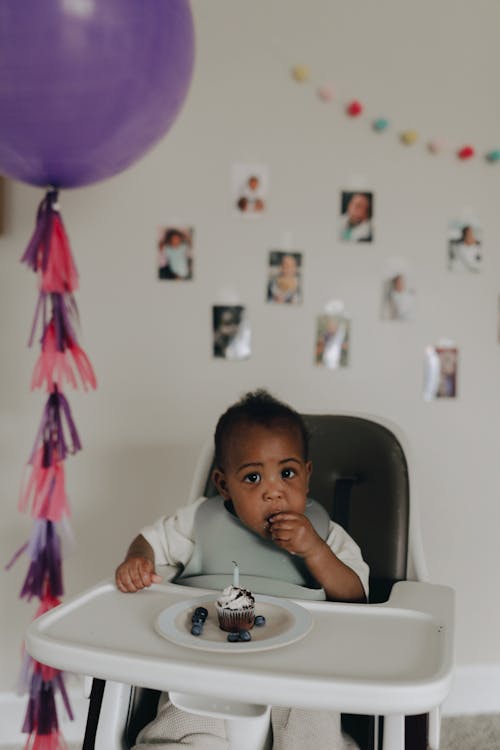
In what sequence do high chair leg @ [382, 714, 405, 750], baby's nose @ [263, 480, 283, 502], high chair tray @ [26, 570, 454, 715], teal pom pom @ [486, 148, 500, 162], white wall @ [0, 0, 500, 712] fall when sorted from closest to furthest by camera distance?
1. high chair tray @ [26, 570, 454, 715]
2. high chair leg @ [382, 714, 405, 750]
3. baby's nose @ [263, 480, 283, 502]
4. white wall @ [0, 0, 500, 712]
5. teal pom pom @ [486, 148, 500, 162]

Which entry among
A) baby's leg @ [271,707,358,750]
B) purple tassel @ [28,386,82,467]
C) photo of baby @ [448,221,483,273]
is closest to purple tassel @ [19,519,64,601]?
purple tassel @ [28,386,82,467]

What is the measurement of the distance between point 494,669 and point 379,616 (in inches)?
48.0

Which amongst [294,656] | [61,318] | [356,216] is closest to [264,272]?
[356,216]

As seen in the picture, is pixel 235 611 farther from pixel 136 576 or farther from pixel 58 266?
pixel 58 266

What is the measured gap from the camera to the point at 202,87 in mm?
1906

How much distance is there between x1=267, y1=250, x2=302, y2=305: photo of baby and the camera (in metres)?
1.94

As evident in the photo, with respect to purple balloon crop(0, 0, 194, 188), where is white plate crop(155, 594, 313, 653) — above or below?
below

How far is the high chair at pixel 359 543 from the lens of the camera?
1.00 meters

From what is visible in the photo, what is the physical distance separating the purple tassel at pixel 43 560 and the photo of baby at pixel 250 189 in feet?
3.08

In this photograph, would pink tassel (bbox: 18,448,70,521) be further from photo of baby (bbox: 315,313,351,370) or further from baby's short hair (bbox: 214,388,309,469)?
photo of baby (bbox: 315,313,351,370)

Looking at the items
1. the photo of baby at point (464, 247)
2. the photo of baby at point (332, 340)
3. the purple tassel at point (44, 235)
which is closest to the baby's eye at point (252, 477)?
the purple tassel at point (44, 235)

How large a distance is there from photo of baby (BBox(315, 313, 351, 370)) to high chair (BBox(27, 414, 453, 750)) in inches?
20.1

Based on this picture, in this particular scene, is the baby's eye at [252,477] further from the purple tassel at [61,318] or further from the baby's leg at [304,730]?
the purple tassel at [61,318]

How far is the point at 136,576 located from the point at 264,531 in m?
0.24
